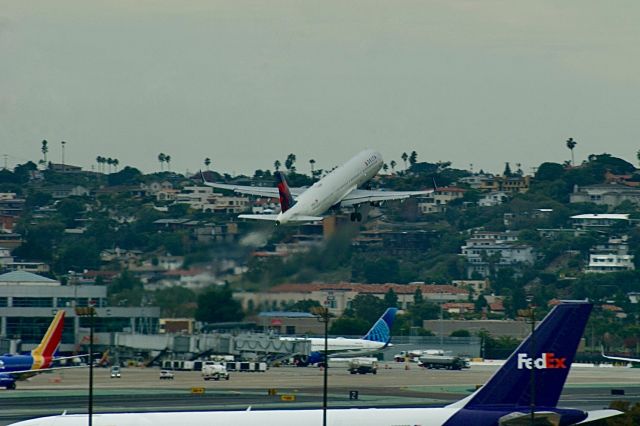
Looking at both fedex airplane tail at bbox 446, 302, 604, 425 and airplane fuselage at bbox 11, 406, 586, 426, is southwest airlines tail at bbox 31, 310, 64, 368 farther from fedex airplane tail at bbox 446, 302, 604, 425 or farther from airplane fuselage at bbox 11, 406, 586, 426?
fedex airplane tail at bbox 446, 302, 604, 425

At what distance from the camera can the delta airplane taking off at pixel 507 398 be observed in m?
64.4

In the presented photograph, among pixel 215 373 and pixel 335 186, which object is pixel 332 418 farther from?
pixel 335 186

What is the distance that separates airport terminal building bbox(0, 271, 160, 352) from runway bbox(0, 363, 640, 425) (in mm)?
6096

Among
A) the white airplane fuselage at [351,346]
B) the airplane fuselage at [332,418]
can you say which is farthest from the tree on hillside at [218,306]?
the airplane fuselage at [332,418]

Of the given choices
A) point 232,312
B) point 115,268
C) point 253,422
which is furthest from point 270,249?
point 253,422

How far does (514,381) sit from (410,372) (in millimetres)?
100458

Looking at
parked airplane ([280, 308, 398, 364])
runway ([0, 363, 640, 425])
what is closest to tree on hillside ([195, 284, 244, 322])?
runway ([0, 363, 640, 425])

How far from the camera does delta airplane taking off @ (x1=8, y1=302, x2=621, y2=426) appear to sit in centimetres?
6444

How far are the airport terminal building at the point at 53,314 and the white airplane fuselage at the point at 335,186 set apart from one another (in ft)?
79.4

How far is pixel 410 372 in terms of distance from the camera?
16475 centimetres

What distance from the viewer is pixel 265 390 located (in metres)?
126

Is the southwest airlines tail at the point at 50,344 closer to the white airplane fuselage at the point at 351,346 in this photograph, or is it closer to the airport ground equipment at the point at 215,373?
the airport ground equipment at the point at 215,373

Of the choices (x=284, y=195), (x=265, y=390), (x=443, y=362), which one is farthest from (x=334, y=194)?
(x=443, y=362)

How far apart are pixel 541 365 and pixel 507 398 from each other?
6.21 feet
